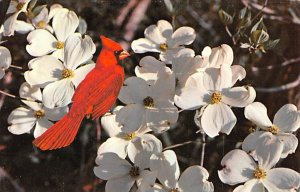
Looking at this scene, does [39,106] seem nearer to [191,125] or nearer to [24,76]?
[24,76]

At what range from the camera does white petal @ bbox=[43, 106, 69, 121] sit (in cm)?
58

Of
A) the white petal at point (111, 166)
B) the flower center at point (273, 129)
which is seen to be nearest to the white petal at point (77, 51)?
the white petal at point (111, 166)

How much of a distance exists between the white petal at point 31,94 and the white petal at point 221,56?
0.20 meters

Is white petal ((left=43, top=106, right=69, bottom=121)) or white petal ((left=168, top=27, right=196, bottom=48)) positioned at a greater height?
white petal ((left=168, top=27, right=196, bottom=48))

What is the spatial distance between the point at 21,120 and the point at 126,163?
0.45 ft

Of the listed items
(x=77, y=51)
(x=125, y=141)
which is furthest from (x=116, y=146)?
(x=77, y=51)

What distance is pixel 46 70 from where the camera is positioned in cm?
58

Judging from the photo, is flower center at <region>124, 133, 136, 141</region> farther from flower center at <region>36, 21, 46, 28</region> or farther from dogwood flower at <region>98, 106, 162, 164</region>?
flower center at <region>36, 21, 46, 28</region>

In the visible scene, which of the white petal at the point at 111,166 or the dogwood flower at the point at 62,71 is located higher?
the dogwood flower at the point at 62,71

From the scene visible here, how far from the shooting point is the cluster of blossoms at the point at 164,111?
553mm

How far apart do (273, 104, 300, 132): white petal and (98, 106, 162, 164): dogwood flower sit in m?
0.13

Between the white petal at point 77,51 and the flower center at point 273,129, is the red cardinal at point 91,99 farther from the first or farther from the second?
the flower center at point 273,129

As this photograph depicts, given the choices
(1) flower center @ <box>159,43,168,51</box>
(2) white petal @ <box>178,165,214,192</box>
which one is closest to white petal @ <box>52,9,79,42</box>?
(1) flower center @ <box>159,43,168,51</box>

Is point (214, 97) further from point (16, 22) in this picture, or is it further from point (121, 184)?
point (16, 22)
